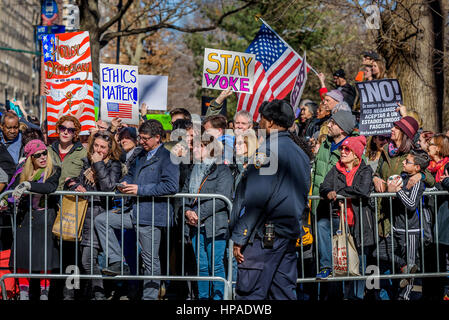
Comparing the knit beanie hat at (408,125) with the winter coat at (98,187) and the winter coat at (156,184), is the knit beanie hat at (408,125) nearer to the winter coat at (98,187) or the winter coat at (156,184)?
the winter coat at (156,184)

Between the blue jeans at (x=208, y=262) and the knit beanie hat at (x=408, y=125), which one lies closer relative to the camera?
the blue jeans at (x=208, y=262)

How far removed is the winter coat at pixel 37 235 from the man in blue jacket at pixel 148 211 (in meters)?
0.55

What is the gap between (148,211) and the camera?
7582mm

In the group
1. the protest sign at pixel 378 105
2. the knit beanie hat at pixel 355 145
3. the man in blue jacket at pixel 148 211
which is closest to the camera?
the man in blue jacket at pixel 148 211

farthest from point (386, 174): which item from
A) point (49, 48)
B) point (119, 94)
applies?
point (49, 48)

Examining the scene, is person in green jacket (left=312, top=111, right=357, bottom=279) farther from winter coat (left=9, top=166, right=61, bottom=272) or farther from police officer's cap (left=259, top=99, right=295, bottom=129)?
winter coat (left=9, top=166, right=61, bottom=272)

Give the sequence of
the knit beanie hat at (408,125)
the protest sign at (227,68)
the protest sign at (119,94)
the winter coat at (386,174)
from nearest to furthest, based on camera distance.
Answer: the winter coat at (386,174) < the knit beanie hat at (408,125) < the protest sign at (119,94) < the protest sign at (227,68)

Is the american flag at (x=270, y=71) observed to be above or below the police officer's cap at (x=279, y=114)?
above

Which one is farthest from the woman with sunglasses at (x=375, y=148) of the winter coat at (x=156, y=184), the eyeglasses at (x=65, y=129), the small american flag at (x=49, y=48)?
the small american flag at (x=49, y=48)

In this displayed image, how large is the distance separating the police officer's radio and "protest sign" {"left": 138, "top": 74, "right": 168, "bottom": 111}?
19.1ft

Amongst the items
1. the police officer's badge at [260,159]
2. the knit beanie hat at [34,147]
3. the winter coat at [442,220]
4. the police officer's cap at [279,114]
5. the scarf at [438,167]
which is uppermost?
the police officer's cap at [279,114]

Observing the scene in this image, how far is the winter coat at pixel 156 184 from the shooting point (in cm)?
746

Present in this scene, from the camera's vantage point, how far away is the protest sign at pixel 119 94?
9.95 metres
